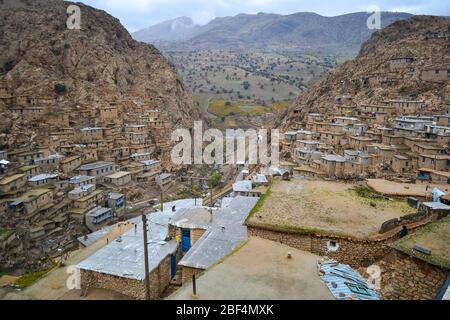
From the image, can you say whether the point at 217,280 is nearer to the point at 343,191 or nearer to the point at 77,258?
the point at 343,191

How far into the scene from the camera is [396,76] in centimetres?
4312

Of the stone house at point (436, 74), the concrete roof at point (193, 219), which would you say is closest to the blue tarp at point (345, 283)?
the concrete roof at point (193, 219)

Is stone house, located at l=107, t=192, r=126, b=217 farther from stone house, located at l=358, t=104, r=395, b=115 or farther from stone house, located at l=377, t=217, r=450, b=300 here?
stone house, located at l=377, t=217, r=450, b=300

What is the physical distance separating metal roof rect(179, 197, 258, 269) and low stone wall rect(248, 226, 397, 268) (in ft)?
6.62

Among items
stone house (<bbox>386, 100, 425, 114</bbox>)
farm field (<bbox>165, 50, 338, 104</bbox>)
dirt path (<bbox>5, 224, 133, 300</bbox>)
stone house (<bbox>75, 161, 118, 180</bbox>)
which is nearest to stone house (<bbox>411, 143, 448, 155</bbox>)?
stone house (<bbox>386, 100, 425, 114</bbox>)

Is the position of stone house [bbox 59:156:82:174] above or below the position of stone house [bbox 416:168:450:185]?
below

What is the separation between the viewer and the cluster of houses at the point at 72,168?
93.3ft

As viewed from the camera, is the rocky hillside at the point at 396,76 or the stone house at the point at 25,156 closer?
Result: the stone house at the point at 25,156

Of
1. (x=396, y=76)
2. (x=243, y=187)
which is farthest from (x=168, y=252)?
(x=396, y=76)

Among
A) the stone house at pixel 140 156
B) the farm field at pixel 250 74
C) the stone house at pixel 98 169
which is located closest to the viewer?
the stone house at pixel 98 169

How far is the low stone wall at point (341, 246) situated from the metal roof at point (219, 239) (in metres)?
2.02

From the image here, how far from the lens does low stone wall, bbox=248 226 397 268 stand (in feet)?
30.9

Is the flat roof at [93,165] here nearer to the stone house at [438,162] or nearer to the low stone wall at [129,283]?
the low stone wall at [129,283]
